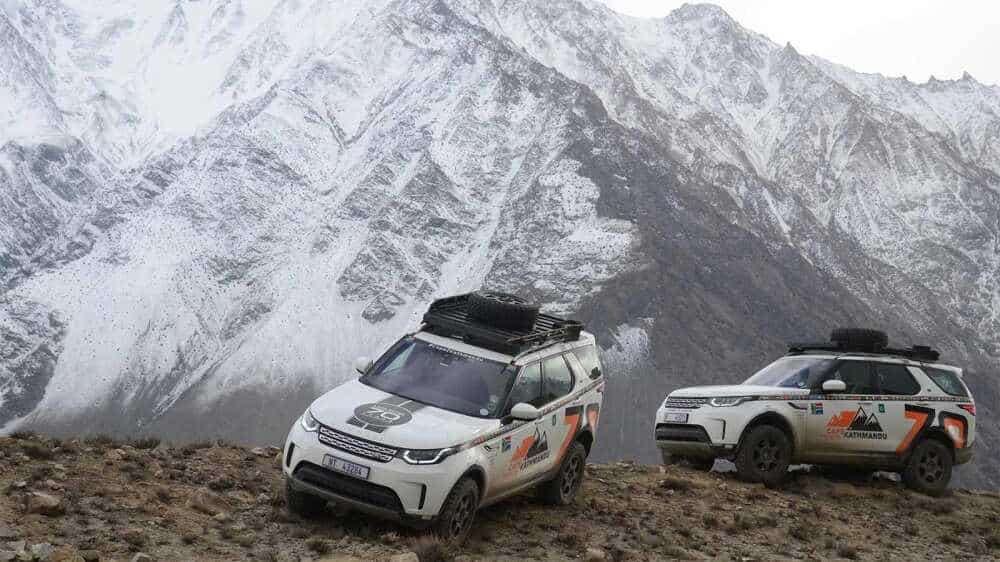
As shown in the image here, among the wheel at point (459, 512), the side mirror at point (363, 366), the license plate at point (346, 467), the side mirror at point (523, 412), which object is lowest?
the wheel at point (459, 512)

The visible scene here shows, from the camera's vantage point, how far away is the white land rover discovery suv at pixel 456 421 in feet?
32.3

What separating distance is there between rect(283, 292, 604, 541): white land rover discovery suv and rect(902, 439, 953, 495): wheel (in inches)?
236

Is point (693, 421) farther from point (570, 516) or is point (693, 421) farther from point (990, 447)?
point (990, 447)

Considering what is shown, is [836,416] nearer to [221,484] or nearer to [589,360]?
[589,360]

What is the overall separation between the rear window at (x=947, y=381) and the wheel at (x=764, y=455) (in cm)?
299

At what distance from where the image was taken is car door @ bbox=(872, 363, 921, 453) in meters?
15.9

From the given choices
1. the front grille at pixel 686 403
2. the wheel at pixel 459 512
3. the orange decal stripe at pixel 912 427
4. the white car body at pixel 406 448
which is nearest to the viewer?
the white car body at pixel 406 448

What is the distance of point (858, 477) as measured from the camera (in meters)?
16.9

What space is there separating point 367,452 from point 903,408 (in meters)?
9.85

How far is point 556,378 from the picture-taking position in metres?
12.3

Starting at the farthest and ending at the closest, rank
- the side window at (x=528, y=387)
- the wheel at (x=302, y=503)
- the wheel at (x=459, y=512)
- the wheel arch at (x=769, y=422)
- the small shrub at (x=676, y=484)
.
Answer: the wheel arch at (x=769, y=422) → the small shrub at (x=676, y=484) → the side window at (x=528, y=387) → the wheel at (x=302, y=503) → the wheel at (x=459, y=512)

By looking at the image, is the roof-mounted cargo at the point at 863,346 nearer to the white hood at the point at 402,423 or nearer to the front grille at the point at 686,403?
the front grille at the point at 686,403

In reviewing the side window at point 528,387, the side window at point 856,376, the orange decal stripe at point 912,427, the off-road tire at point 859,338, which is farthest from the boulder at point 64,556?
the orange decal stripe at point 912,427

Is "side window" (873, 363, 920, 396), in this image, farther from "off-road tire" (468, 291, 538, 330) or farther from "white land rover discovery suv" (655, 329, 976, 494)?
"off-road tire" (468, 291, 538, 330)
